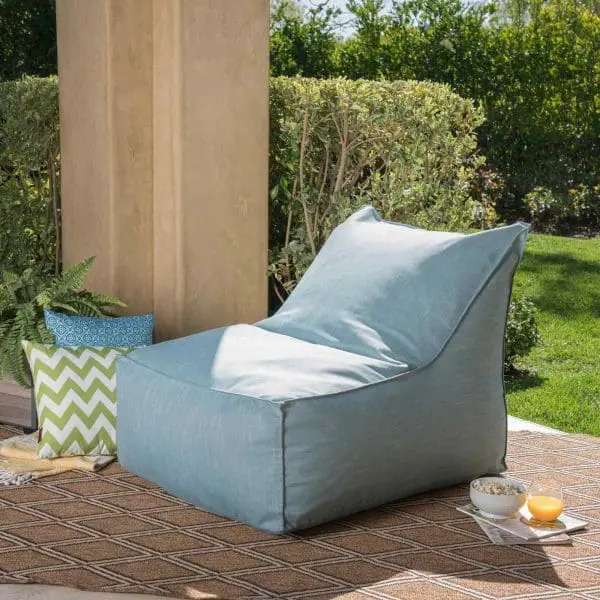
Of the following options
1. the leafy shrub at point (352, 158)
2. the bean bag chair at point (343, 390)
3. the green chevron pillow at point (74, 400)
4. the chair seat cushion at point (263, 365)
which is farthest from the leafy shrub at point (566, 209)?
the green chevron pillow at point (74, 400)

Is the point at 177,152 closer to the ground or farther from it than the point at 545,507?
farther from it

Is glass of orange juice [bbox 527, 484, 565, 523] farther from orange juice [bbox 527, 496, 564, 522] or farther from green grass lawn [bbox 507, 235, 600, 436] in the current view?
green grass lawn [bbox 507, 235, 600, 436]

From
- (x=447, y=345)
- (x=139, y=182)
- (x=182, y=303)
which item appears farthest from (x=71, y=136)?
(x=447, y=345)

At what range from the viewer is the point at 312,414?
10.1ft

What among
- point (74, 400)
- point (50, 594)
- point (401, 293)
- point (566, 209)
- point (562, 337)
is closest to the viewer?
point (50, 594)

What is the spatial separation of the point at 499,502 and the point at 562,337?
3.63 metres

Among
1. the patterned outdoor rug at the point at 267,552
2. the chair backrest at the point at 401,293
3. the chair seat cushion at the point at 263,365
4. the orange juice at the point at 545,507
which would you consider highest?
the chair backrest at the point at 401,293

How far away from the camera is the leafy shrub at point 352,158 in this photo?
497 cm

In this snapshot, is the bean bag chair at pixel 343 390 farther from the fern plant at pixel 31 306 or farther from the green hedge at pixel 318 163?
the green hedge at pixel 318 163

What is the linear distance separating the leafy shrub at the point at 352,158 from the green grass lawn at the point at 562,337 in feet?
3.21

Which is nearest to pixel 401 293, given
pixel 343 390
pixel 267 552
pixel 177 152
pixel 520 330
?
pixel 343 390

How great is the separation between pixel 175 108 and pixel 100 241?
28.1 inches

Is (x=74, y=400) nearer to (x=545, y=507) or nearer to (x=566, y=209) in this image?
(x=545, y=507)

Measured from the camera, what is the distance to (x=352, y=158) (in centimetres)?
521
